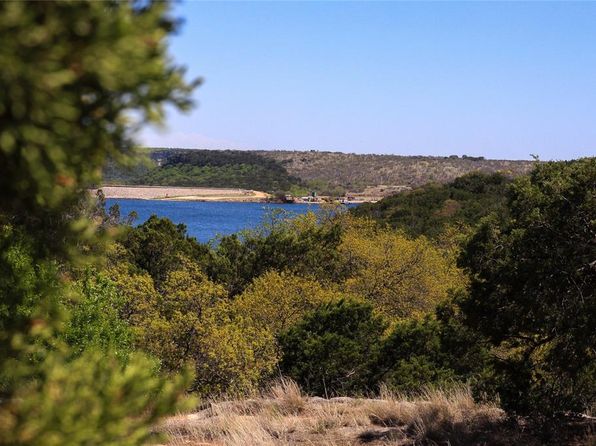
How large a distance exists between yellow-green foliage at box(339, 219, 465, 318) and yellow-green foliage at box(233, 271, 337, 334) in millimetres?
5703

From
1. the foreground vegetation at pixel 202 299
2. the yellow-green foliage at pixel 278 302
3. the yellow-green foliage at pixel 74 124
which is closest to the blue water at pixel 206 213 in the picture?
the yellow-green foliage at pixel 278 302

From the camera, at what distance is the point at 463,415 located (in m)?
11.1

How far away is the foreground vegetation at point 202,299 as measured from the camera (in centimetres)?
228

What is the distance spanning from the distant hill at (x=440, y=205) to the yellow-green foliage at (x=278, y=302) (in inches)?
1263

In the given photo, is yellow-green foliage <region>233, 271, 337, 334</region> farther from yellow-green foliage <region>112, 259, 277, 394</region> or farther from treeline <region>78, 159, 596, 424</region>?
yellow-green foliage <region>112, 259, 277, 394</region>

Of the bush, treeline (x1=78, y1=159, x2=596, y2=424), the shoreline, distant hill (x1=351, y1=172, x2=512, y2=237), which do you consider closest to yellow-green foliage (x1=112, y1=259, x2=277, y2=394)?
treeline (x1=78, y1=159, x2=596, y2=424)

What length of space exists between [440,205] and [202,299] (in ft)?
174

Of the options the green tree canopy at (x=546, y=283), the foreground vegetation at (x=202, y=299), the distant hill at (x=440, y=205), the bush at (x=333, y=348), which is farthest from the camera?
the distant hill at (x=440, y=205)

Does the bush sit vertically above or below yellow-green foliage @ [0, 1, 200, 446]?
below

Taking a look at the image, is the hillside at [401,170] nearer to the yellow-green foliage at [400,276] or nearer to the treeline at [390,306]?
the yellow-green foliage at [400,276]

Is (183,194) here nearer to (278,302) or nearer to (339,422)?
(278,302)

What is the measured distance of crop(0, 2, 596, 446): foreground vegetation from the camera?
89.9 inches

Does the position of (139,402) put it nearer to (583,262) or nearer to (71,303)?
(583,262)

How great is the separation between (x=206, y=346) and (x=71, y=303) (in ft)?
20.8
